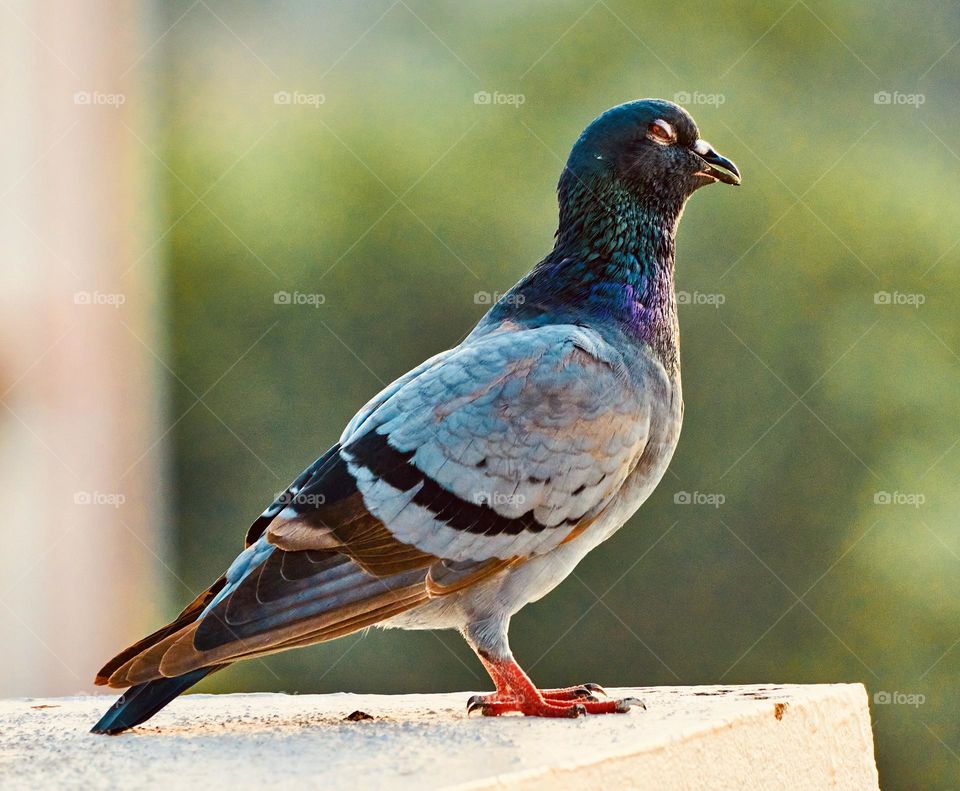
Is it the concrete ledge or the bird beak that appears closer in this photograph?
the concrete ledge

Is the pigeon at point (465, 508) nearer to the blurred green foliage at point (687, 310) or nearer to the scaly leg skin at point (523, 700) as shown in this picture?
the scaly leg skin at point (523, 700)

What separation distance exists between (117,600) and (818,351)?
4.47 metres

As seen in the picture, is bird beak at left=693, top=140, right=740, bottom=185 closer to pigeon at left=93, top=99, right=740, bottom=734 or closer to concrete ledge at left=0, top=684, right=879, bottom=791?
pigeon at left=93, top=99, right=740, bottom=734

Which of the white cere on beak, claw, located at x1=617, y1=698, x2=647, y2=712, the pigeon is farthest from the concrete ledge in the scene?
the white cere on beak

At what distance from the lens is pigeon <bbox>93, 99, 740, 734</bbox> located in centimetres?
289

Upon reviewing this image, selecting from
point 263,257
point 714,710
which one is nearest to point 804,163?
point 263,257

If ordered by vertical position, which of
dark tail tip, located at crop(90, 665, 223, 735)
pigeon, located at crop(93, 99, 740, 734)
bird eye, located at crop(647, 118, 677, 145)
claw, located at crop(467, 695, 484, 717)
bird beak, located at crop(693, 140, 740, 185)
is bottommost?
claw, located at crop(467, 695, 484, 717)

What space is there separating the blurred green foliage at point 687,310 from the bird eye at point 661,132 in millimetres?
3607

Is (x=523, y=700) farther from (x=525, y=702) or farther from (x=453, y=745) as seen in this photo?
(x=453, y=745)

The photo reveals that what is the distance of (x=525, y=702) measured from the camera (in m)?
3.14

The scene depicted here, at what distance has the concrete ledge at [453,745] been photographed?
7.90 ft

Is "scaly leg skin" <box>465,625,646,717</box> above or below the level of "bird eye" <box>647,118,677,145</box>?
below

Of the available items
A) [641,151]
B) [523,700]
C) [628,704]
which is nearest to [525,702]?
[523,700]

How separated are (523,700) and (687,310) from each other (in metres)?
4.85
